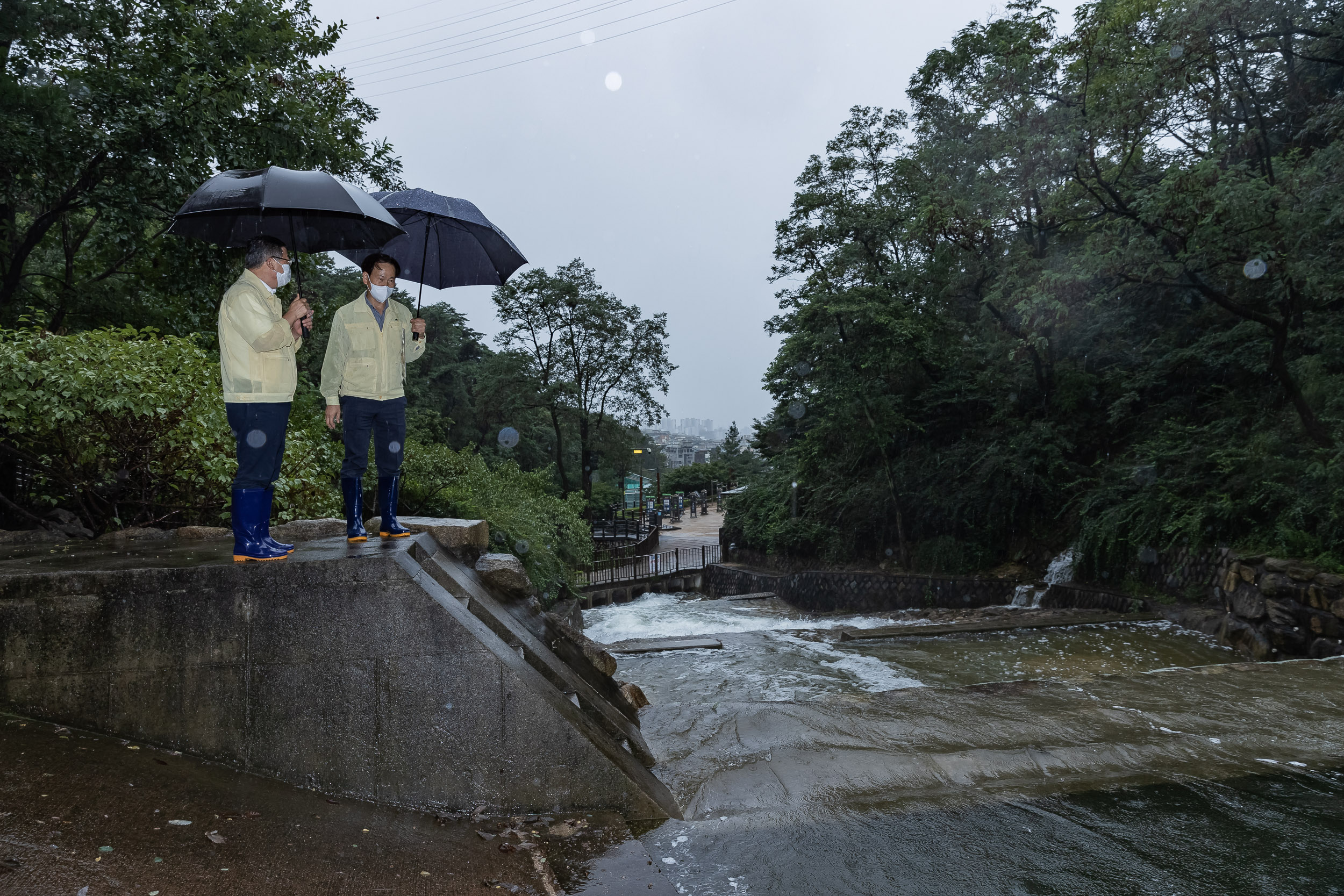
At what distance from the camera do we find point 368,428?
15.3 ft

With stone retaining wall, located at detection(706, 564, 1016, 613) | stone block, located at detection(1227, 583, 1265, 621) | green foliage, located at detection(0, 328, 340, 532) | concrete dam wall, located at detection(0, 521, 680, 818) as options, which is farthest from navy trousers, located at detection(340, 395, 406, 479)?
stone retaining wall, located at detection(706, 564, 1016, 613)

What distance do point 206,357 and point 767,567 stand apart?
22145 mm

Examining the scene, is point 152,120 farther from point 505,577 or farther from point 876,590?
point 876,590

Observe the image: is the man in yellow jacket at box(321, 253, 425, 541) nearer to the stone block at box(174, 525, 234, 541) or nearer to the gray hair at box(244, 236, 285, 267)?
the gray hair at box(244, 236, 285, 267)

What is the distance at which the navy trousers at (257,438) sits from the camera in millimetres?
3846

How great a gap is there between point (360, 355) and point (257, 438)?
0.90 m

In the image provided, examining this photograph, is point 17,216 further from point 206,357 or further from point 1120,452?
point 1120,452

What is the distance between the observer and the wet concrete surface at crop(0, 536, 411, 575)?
12.3 ft

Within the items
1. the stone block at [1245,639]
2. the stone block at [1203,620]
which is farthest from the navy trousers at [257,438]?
the stone block at [1203,620]

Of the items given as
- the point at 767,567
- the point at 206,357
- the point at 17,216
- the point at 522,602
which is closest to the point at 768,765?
the point at 522,602

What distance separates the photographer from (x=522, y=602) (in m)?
5.57

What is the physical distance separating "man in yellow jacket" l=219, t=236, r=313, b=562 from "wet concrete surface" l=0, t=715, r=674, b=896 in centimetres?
106

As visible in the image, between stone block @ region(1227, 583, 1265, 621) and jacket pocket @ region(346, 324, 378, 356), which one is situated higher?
→ jacket pocket @ region(346, 324, 378, 356)

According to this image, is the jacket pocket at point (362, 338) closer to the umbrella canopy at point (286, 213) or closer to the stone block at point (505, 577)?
the umbrella canopy at point (286, 213)
